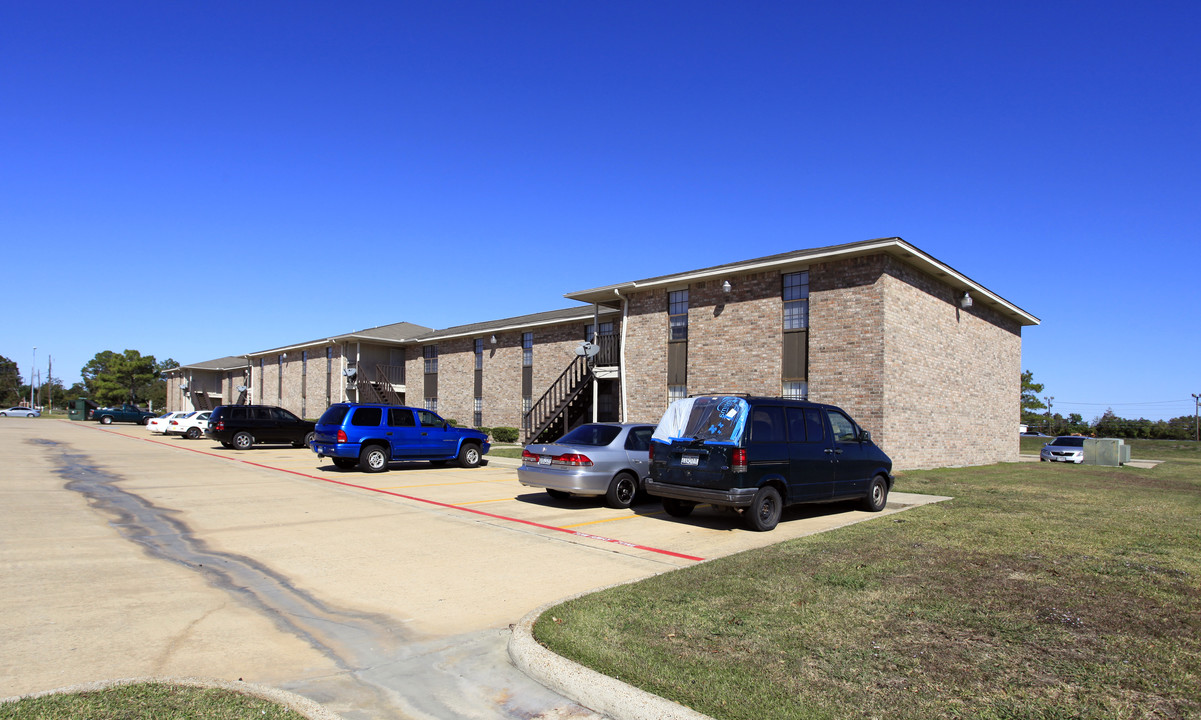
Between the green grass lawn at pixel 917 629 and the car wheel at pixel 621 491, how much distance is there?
3.97 meters

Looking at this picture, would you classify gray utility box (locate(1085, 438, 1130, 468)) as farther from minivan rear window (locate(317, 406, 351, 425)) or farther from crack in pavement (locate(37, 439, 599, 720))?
crack in pavement (locate(37, 439, 599, 720))

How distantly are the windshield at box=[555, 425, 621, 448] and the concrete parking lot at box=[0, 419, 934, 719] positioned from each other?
1127mm

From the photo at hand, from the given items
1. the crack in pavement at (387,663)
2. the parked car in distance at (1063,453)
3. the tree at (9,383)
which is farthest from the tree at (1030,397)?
the tree at (9,383)

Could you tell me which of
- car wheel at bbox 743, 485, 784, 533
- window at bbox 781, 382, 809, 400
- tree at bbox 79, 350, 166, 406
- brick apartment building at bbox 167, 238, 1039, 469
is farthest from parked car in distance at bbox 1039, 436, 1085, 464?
tree at bbox 79, 350, 166, 406

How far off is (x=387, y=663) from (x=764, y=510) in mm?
6164

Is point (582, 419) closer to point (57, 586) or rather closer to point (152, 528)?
point (152, 528)

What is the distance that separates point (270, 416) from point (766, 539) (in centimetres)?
2315

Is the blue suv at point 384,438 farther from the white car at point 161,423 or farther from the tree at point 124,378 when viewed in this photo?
the tree at point 124,378

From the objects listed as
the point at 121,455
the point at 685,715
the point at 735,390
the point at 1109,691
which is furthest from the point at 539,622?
the point at 121,455

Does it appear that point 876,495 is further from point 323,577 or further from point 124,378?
point 124,378

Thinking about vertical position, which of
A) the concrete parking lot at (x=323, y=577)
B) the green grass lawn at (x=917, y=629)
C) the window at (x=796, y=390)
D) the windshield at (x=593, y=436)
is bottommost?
the concrete parking lot at (x=323, y=577)

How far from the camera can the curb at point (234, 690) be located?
3.81 meters

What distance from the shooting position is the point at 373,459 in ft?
58.3

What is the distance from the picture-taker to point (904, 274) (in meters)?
18.9
